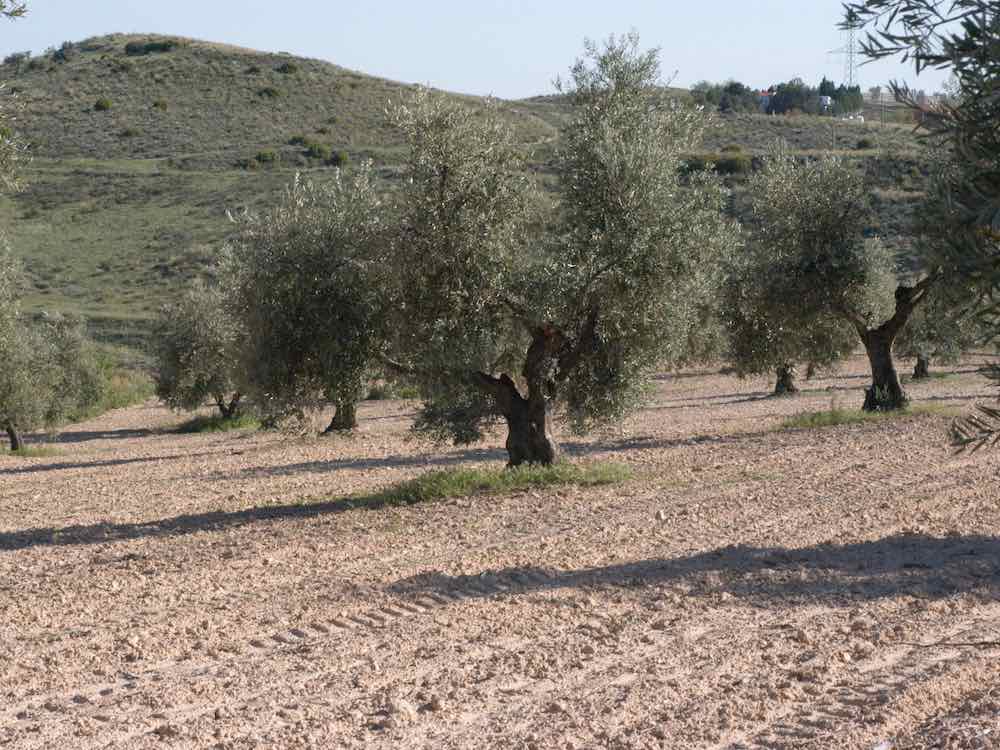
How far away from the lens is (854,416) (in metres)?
21.5

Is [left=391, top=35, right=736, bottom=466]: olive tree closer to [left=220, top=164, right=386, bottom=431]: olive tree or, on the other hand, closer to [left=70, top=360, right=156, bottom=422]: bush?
[left=220, top=164, right=386, bottom=431]: olive tree

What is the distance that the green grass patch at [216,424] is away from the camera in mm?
36312

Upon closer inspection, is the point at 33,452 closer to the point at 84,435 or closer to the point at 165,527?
the point at 84,435

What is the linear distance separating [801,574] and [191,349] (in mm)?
28788

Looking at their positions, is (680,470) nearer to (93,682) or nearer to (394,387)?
(394,387)

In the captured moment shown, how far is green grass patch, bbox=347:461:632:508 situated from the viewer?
14.6 metres

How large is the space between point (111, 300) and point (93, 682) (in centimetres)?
5154

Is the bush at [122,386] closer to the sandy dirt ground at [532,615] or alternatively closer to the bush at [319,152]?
the bush at [319,152]

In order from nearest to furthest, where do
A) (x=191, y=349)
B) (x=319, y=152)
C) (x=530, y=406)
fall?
(x=530, y=406) → (x=191, y=349) → (x=319, y=152)

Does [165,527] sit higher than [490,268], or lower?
lower

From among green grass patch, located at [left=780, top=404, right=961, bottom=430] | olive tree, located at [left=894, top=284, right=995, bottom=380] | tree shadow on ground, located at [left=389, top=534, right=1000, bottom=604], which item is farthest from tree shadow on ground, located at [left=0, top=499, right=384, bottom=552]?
green grass patch, located at [left=780, top=404, right=961, bottom=430]

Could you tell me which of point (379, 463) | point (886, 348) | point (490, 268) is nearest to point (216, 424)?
point (379, 463)

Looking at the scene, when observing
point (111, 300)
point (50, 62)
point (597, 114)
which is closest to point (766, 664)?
point (597, 114)

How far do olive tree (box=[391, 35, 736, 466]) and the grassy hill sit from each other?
3078 centimetres
